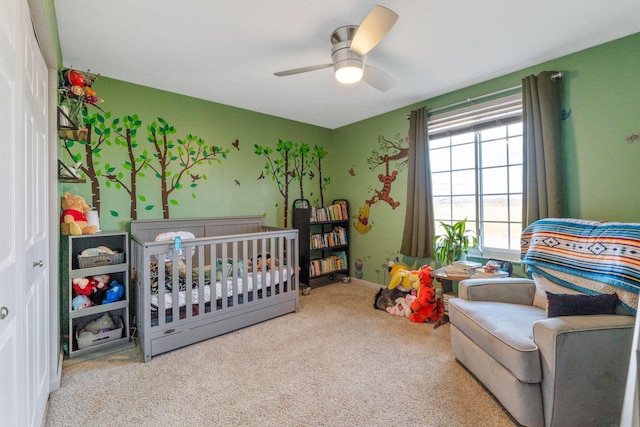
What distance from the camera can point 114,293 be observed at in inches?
91.7

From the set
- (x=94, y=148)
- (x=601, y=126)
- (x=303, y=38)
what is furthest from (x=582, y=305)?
(x=94, y=148)

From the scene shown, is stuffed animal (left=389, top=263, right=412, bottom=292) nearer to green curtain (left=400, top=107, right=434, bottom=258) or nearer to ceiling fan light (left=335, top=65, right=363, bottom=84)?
green curtain (left=400, top=107, right=434, bottom=258)

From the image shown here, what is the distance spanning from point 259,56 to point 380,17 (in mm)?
1140

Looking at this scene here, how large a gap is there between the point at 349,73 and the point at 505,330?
6.21 ft

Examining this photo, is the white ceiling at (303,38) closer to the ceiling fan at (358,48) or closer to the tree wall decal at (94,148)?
the ceiling fan at (358,48)

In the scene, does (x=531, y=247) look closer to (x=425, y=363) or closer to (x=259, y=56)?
(x=425, y=363)

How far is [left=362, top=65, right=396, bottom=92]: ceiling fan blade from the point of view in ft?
6.91

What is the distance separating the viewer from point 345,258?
4.22 m

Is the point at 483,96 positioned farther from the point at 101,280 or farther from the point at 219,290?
the point at 101,280

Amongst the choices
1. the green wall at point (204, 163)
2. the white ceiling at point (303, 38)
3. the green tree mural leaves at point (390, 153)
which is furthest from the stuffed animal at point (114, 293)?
the green tree mural leaves at point (390, 153)

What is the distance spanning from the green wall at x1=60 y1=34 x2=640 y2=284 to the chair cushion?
3.71ft

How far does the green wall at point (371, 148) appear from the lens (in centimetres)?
210

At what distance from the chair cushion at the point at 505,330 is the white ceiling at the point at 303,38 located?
6.28ft

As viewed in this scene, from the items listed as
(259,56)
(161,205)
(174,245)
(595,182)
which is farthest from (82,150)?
(595,182)
